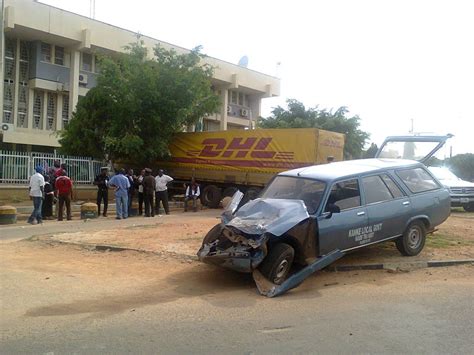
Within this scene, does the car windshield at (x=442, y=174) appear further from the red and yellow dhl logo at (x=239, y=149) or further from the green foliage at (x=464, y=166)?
the green foliage at (x=464, y=166)

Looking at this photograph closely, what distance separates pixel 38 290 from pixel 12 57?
27021 mm

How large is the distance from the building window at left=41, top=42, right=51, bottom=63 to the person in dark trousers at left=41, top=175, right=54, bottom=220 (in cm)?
1790

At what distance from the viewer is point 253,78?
43.1m

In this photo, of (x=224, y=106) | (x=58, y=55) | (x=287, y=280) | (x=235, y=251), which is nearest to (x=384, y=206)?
(x=287, y=280)

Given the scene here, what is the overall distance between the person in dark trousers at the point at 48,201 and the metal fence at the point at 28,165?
333cm

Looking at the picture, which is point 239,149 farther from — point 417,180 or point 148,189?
point 417,180

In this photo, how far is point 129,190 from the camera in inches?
638

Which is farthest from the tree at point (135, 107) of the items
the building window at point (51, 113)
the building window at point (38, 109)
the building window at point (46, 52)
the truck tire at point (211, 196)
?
the building window at point (46, 52)

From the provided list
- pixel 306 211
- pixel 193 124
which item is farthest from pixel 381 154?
pixel 193 124

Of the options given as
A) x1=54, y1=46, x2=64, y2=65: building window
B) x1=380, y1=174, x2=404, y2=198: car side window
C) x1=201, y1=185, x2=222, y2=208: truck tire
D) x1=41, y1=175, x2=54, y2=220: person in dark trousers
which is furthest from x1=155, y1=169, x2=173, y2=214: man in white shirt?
x1=54, y1=46, x2=64, y2=65: building window

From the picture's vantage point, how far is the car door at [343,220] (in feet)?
23.6

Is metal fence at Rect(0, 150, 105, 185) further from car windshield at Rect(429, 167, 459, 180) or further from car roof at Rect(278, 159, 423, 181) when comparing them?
car windshield at Rect(429, 167, 459, 180)

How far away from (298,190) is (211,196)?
509 inches

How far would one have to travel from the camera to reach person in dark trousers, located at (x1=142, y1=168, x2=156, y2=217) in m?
16.0
